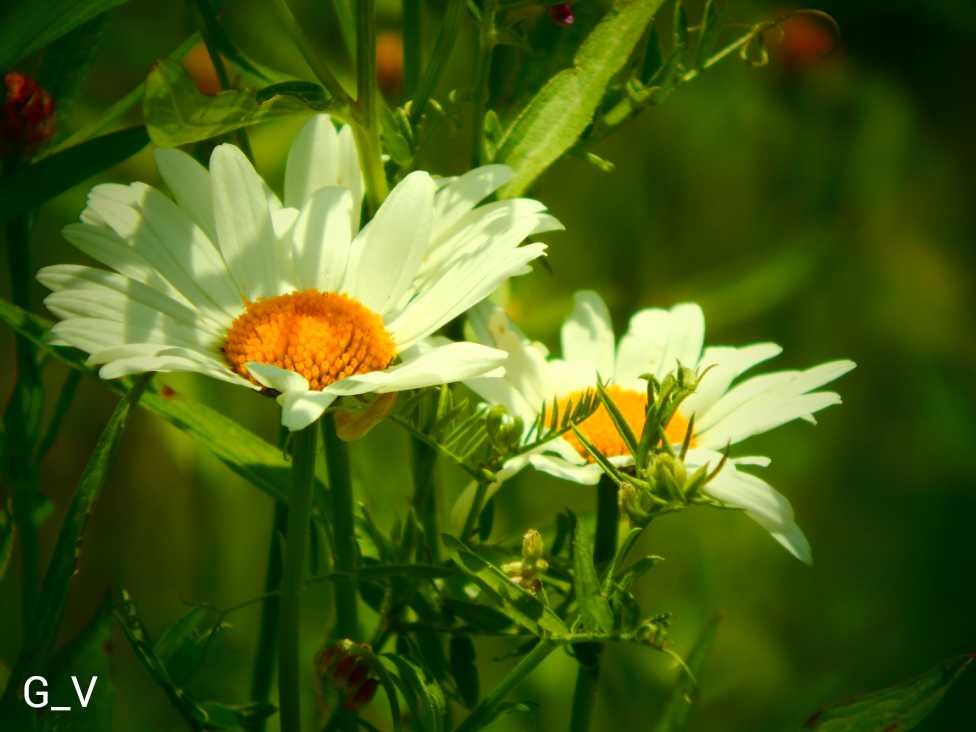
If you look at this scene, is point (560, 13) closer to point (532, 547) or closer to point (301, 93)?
→ point (301, 93)

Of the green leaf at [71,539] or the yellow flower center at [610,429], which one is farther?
the yellow flower center at [610,429]

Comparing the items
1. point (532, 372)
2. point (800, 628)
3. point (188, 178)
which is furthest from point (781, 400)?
point (800, 628)

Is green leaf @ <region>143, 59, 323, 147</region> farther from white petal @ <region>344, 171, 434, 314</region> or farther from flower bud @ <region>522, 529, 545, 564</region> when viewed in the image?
flower bud @ <region>522, 529, 545, 564</region>

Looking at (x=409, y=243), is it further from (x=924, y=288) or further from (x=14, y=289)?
(x=924, y=288)

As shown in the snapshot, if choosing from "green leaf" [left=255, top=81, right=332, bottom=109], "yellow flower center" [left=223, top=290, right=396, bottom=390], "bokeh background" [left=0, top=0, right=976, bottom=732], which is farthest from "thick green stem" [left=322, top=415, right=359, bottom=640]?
"bokeh background" [left=0, top=0, right=976, bottom=732]

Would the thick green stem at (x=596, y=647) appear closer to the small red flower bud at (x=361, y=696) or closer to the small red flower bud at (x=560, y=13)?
the small red flower bud at (x=361, y=696)

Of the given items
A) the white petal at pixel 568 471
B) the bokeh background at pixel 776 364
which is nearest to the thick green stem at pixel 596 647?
the white petal at pixel 568 471
